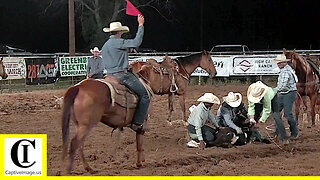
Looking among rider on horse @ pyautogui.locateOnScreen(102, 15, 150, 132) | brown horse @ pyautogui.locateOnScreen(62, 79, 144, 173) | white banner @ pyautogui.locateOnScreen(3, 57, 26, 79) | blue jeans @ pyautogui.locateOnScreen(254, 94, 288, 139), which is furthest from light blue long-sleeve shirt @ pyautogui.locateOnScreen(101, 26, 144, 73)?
white banner @ pyautogui.locateOnScreen(3, 57, 26, 79)

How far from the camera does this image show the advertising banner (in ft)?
60.8

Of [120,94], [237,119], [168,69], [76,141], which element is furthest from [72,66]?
[76,141]

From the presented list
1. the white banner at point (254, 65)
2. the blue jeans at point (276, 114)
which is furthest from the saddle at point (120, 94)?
the white banner at point (254, 65)

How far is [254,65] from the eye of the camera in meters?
19.6

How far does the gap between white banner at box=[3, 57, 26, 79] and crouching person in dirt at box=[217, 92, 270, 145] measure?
10.9m

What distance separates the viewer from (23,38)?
112 ft

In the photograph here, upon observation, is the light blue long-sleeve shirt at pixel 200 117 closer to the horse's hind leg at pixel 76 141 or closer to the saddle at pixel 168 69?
the horse's hind leg at pixel 76 141

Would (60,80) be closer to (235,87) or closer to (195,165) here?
(235,87)

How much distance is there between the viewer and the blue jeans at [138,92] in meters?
7.05

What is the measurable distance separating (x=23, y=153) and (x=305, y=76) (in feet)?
20.9

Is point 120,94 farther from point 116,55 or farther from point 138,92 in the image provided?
point 116,55

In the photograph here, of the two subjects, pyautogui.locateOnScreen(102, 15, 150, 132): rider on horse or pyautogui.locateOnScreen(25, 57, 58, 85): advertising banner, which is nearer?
pyautogui.locateOnScreen(102, 15, 150, 132): rider on horse

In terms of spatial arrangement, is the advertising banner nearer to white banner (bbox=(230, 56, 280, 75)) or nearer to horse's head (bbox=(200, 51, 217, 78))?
white banner (bbox=(230, 56, 280, 75))

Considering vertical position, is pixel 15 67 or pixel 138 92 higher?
pixel 15 67
